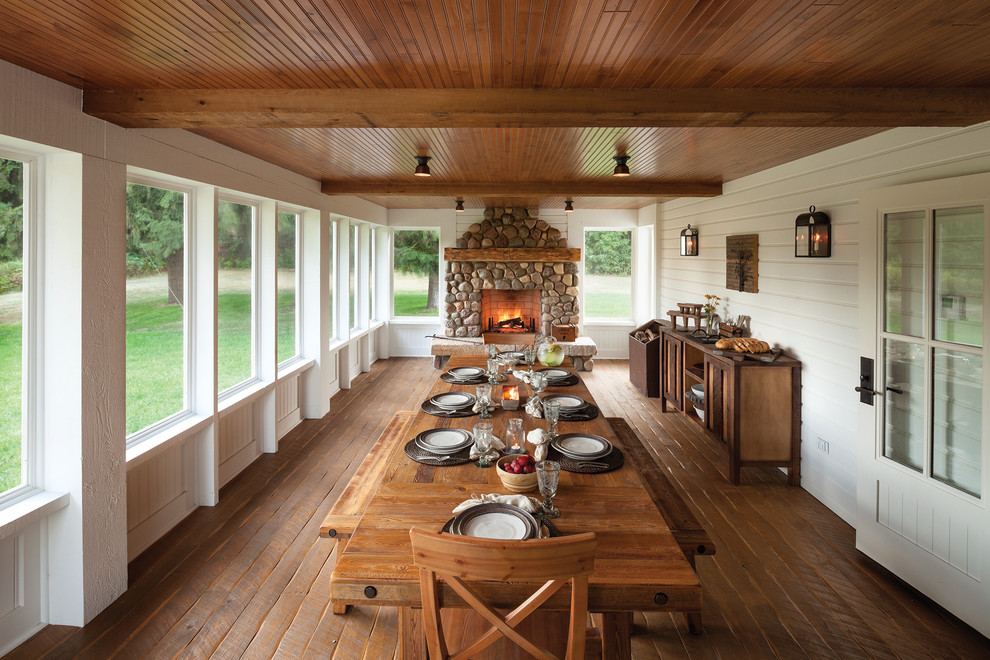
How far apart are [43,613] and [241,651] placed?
98cm

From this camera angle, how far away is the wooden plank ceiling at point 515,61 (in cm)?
170

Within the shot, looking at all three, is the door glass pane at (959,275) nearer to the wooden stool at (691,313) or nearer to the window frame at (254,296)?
the wooden stool at (691,313)

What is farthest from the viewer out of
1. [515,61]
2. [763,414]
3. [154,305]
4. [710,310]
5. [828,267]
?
[710,310]

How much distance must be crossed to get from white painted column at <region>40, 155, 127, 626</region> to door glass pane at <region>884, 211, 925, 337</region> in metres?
3.97

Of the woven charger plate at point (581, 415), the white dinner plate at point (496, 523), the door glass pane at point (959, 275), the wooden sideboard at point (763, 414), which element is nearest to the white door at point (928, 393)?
the door glass pane at point (959, 275)

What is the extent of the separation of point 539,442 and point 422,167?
2437mm

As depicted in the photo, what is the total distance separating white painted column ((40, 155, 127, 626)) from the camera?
2.39 meters

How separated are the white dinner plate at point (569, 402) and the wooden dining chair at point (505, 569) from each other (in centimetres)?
157

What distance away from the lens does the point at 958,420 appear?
2590 millimetres

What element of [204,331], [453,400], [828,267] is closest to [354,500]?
[453,400]

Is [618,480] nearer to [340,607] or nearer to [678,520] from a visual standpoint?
[678,520]

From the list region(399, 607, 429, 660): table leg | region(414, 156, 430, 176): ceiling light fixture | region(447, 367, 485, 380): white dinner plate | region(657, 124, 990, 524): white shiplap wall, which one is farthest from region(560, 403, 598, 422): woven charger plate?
region(414, 156, 430, 176): ceiling light fixture

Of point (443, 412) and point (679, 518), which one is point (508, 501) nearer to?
point (679, 518)

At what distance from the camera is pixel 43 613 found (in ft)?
7.95
